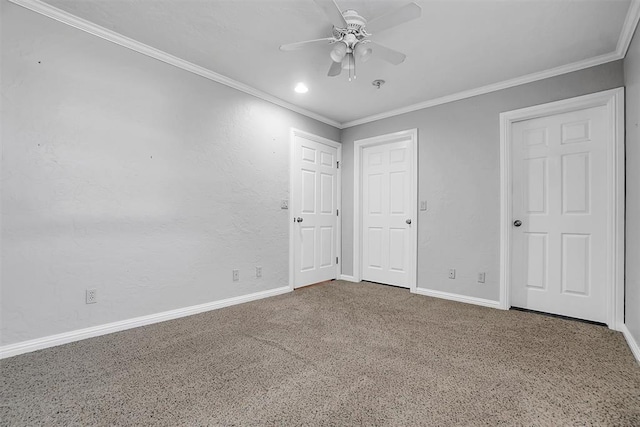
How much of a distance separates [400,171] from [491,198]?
1.19 meters

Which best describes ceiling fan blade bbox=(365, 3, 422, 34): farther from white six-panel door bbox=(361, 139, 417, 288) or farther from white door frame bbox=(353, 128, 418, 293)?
white six-panel door bbox=(361, 139, 417, 288)

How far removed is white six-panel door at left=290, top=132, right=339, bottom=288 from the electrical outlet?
6.90ft

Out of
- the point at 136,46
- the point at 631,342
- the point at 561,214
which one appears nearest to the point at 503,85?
the point at 561,214

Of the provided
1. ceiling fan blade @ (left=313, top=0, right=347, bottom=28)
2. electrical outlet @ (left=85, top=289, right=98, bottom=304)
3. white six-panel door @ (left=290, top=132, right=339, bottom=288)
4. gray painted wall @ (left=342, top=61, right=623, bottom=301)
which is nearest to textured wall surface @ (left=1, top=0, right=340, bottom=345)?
electrical outlet @ (left=85, top=289, right=98, bottom=304)

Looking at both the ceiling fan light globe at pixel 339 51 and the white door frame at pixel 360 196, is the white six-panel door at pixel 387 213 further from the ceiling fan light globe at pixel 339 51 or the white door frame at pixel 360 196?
the ceiling fan light globe at pixel 339 51

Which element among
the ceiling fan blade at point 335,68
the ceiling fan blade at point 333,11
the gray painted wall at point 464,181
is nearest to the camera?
the ceiling fan blade at point 333,11

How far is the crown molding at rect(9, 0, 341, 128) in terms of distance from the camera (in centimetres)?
208

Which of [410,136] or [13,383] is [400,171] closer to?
[410,136]

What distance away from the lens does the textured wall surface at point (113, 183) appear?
6.64 ft

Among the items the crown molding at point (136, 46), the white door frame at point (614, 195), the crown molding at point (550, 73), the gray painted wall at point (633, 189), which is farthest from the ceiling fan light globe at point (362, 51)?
the white door frame at point (614, 195)

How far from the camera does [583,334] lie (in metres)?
2.42

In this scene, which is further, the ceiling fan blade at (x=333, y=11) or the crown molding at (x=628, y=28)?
the crown molding at (x=628, y=28)

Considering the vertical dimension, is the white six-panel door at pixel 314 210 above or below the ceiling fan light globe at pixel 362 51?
below

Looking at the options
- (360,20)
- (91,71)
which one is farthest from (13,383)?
(360,20)
